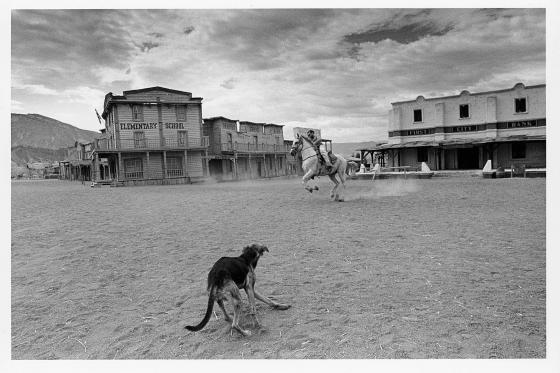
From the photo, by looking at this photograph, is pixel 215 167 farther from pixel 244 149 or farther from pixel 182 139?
pixel 182 139

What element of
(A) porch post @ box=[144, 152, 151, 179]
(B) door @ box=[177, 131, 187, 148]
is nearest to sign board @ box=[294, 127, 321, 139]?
(A) porch post @ box=[144, 152, 151, 179]

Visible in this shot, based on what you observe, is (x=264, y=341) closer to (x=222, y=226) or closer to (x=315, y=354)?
(x=315, y=354)

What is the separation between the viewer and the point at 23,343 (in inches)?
135

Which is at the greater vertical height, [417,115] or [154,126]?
[417,115]

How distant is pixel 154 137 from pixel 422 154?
21427mm

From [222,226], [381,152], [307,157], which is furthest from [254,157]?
[222,226]

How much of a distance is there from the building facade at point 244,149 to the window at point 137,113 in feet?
21.4

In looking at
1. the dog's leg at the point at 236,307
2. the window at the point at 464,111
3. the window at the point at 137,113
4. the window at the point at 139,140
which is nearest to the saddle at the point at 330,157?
the dog's leg at the point at 236,307

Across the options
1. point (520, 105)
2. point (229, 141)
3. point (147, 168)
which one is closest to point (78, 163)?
point (147, 168)

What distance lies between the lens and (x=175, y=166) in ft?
101

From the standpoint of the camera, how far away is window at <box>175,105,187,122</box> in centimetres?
2969

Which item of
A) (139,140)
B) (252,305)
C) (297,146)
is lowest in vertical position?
(252,305)

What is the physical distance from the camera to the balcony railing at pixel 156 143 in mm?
28459

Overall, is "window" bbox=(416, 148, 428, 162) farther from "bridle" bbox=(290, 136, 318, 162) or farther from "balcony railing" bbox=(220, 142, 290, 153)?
"bridle" bbox=(290, 136, 318, 162)
